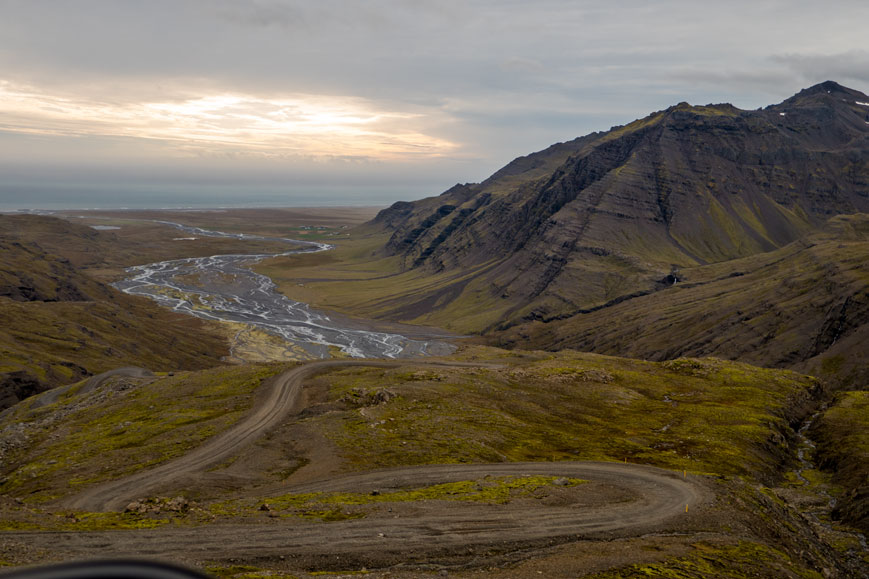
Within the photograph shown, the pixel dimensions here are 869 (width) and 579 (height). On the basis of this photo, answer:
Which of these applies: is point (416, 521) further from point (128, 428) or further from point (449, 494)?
point (128, 428)

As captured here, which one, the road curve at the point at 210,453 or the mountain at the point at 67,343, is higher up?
the road curve at the point at 210,453

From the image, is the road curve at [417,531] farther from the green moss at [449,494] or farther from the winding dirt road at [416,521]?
the green moss at [449,494]

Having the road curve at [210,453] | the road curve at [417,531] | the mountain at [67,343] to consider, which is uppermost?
the road curve at [417,531]

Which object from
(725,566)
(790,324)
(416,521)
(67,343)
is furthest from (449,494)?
(790,324)

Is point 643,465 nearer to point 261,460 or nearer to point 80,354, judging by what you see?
point 261,460

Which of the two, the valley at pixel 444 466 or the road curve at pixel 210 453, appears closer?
the valley at pixel 444 466

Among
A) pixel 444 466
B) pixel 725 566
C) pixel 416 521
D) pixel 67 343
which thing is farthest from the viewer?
pixel 67 343

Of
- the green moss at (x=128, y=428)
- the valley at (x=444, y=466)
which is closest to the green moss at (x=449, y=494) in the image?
the valley at (x=444, y=466)

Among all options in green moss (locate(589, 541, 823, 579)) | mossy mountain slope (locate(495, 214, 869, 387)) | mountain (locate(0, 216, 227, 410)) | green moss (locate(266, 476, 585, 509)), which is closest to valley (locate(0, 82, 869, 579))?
green moss (locate(589, 541, 823, 579))

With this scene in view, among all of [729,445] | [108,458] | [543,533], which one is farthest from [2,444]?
[729,445]
